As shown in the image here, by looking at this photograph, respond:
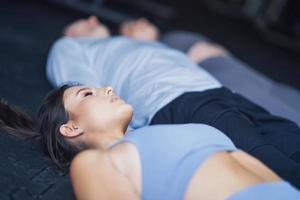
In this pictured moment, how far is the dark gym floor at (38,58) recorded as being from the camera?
0.97 meters

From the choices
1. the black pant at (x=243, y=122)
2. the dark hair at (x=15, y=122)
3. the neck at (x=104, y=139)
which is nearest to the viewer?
the neck at (x=104, y=139)

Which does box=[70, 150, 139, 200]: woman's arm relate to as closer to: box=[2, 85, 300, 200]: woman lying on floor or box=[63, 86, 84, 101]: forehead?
box=[2, 85, 300, 200]: woman lying on floor

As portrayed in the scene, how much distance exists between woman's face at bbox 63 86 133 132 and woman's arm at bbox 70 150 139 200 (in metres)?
0.12

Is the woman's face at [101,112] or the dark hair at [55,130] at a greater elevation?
the woman's face at [101,112]

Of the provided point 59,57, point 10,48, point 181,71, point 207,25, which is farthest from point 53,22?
point 207,25

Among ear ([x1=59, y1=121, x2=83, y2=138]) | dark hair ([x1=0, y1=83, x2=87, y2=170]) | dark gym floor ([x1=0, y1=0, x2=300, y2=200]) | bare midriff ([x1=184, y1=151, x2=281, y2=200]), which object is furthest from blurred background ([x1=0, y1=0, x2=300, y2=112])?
bare midriff ([x1=184, y1=151, x2=281, y2=200])

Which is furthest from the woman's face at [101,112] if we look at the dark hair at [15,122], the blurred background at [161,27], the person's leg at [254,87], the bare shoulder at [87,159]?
the person's leg at [254,87]

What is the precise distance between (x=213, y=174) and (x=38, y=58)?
114 cm

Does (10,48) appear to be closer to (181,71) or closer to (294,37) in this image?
(181,71)

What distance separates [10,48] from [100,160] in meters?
1.09

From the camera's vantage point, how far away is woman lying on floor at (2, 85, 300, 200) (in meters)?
0.76

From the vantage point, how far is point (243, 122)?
3.67 feet

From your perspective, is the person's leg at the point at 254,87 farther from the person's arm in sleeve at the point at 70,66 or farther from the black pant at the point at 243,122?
the person's arm in sleeve at the point at 70,66

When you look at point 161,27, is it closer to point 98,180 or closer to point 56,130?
point 56,130
